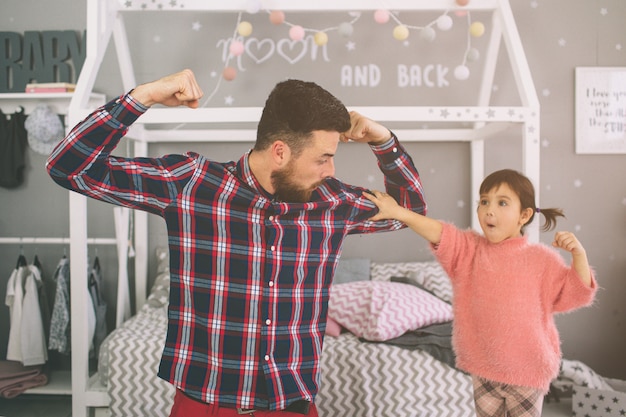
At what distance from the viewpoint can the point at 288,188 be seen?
1.19 m

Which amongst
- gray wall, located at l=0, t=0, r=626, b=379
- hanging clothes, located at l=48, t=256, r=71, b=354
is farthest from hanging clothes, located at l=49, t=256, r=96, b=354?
gray wall, located at l=0, t=0, r=626, b=379

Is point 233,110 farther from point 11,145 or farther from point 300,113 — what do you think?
point 11,145

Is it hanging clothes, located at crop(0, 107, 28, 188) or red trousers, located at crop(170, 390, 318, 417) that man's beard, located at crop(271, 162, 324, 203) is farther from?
hanging clothes, located at crop(0, 107, 28, 188)

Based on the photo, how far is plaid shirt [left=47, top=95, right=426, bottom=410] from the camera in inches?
45.0

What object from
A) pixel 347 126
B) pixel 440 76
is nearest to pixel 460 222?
pixel 440 76

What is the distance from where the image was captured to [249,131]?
2.71 m

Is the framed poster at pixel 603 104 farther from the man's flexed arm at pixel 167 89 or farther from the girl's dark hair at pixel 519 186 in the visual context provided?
the man's flexed arm at pixel 167 89

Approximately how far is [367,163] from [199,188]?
5.75 ft

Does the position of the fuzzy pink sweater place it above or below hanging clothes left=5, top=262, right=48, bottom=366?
above

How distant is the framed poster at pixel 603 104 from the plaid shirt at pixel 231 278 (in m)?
2.13

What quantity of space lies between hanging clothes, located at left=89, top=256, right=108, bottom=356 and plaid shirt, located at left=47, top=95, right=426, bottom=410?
1581 millimetres

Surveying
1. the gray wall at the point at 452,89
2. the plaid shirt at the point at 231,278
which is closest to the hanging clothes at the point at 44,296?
the gray wall at the point at 452,89

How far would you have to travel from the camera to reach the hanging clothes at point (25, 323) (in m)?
2.57

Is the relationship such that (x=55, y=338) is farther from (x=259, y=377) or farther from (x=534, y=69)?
(x=534, y=69)
